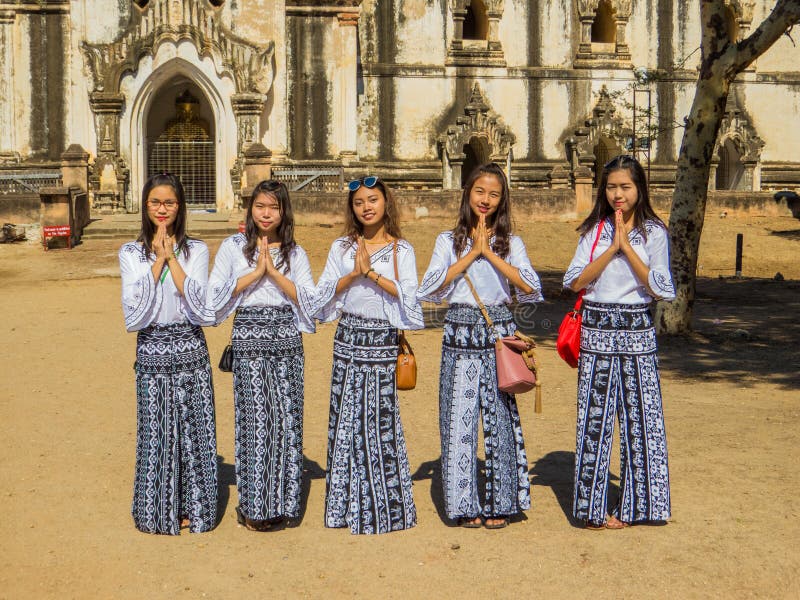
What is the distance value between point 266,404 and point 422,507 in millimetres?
1076

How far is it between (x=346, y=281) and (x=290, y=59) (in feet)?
62.9

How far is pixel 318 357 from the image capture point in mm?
10289

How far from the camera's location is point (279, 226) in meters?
5.56

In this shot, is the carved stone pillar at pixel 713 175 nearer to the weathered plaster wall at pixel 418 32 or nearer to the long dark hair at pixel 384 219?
the weathered plaster wall at pixel 418 32

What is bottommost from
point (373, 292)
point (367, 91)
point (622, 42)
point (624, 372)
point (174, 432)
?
point (174, 432)

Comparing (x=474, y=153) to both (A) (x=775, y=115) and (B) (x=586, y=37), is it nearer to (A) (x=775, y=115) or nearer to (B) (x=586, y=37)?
(B) (x=586, y=37)

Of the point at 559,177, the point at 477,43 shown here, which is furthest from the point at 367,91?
the point at 559,177

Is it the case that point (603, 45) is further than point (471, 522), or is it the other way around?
point (603, 45)

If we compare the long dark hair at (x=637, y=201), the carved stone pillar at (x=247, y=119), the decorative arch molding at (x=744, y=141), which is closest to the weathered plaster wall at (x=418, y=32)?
the carved stone pillar at (x=247, y=119)

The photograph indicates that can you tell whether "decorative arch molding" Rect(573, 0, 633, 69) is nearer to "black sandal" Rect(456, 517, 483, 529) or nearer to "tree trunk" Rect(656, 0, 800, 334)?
"tree trunk" Rect(656, 0, 800, 334)

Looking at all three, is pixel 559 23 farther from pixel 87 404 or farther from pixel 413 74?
pixel 87 404

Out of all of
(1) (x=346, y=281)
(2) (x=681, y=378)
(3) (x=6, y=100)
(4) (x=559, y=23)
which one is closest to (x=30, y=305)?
(2) (x=681, y=378)

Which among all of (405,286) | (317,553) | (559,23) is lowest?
(317,553)

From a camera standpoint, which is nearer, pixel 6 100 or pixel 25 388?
pixel 25 388
